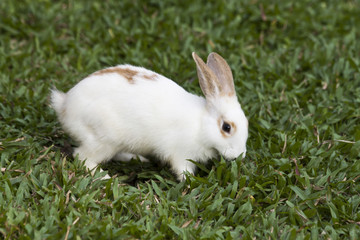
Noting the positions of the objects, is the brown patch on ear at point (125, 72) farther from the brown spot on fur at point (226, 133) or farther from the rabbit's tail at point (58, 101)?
the brown spot on fur at point (226, 133)

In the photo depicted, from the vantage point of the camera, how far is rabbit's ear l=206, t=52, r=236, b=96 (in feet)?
12.2

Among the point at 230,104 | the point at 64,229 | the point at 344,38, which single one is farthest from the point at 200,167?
the point at 344,38

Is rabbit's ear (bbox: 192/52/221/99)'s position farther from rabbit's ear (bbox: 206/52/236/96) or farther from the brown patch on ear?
the brown patch on ear

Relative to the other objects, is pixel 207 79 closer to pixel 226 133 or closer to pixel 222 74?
pixel 222 74

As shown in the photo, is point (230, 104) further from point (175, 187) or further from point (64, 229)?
point (64, 229)

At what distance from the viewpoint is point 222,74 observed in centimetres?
377

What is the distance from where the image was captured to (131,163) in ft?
13.5

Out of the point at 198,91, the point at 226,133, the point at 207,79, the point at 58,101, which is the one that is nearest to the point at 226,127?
the point at 226,133

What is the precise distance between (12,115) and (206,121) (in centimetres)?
176

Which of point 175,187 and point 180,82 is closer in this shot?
point 175,187

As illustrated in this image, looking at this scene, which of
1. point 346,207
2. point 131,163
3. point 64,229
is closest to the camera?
point 64,229

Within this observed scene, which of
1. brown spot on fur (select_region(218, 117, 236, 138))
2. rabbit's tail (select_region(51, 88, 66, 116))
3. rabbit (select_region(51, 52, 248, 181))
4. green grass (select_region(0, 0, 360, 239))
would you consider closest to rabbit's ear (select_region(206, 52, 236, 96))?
rabbit (select_region(51, 52, 248, 181))

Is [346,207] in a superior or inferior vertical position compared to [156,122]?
inferior

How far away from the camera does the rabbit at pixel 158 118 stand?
3.67 meters
